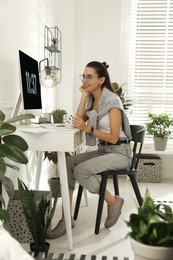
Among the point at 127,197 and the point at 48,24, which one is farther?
the point at 48,24

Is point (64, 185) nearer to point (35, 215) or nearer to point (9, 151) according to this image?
point (35, 215)

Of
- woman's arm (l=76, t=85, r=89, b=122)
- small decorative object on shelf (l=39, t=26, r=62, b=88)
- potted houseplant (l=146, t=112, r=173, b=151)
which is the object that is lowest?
potted houseplant (l=146, t=112, r=173, b=151)

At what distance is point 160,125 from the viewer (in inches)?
171

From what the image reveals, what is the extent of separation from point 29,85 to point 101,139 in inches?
25.0

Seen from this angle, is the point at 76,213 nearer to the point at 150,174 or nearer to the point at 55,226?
the point at 55,226

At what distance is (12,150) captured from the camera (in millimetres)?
1505

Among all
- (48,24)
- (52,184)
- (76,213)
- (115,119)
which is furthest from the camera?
(48,24)

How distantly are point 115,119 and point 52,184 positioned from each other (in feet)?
3.95

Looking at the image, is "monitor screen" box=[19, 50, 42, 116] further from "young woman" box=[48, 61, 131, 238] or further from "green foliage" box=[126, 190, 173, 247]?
"green foliage" box=[126, 190, 173, 247]

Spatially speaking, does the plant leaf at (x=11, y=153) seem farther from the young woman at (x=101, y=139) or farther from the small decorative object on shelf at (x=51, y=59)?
the small decorative object on shelf at (x=51, y=59)

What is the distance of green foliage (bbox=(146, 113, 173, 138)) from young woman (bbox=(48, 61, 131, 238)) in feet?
5.43

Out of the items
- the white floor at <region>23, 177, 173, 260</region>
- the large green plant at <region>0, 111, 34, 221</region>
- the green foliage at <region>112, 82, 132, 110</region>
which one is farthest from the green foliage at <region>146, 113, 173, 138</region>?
the large green plant at <region>0, 111, 34, 221</region>

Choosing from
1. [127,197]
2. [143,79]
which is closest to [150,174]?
[127,197]

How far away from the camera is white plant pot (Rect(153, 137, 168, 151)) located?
172 inches
